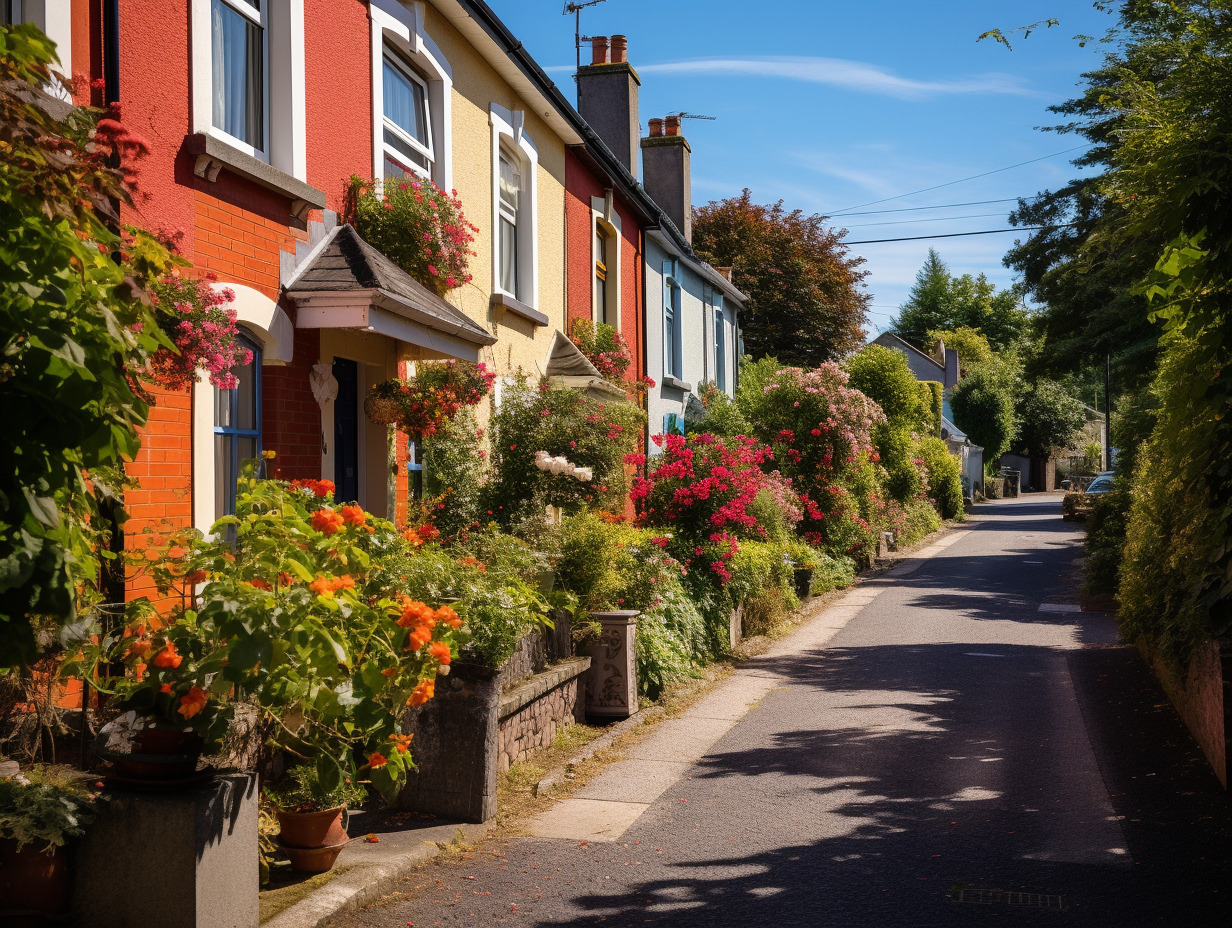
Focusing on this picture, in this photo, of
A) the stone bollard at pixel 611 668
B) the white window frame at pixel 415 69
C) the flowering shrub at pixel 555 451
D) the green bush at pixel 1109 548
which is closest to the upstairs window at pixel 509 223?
the white window frame at pixel 415 69

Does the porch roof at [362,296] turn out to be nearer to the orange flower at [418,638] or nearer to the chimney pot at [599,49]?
the orange flower at [418,638]

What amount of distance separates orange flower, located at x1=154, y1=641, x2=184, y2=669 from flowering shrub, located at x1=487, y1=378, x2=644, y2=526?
19.0ft

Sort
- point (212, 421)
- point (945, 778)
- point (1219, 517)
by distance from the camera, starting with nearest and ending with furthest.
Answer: point (1219, 517) → point (212, 421) → point (945, 778)

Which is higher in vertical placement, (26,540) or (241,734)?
(26,540)

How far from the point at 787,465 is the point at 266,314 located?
554 inches

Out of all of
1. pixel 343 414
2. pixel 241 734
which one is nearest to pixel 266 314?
pixel 343 414

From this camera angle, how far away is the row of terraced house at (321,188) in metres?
6.18

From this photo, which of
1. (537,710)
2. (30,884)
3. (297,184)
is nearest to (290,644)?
(30,884)

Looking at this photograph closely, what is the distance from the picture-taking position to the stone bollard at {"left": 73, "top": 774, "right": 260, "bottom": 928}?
13.5 feet

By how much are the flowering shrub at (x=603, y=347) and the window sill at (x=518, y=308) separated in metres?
1.93

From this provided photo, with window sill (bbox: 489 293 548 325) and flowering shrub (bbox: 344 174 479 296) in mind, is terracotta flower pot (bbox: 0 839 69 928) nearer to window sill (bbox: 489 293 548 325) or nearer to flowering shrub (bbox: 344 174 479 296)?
flowering shrub (bbox: 344 174 479 296)

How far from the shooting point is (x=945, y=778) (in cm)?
712

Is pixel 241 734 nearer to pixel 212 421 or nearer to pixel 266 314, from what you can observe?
pixel 212 421

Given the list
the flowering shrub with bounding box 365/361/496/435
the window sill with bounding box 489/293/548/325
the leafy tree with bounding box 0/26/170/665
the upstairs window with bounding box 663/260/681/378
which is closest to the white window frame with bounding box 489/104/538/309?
the window sill with bounding box 489/293/548/325
